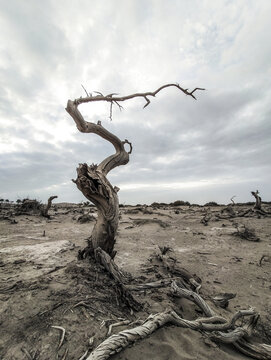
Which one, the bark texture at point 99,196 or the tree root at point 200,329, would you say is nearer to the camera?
the tree root at point 200,329

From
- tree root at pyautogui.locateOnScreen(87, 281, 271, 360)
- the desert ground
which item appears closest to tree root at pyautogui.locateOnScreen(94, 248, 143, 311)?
the desert ground

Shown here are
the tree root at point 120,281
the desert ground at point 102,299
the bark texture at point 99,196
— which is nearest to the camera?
the desert ground at point 102,299

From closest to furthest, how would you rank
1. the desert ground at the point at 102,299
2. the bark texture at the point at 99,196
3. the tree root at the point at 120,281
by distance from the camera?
the desert ground at the point at 102,299 < the tree root at the point at 120,281 < the bark texture at the point at 99,196

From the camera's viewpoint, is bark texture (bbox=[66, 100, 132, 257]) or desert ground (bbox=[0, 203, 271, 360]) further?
bark texture (bbox=[66, 100, 132, 257])

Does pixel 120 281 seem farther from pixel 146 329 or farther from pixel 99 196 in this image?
pixel 99 196

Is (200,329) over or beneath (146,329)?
beneath

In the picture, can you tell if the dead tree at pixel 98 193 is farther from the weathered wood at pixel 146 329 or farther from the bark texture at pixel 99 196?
the weathered wood at pixel 146 329

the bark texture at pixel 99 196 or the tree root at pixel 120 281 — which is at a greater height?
the bark texture at pixel 99 196

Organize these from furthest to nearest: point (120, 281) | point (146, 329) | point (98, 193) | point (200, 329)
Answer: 1. point (98, 193)
2. point (120, 281)
3. point (200, 329)
4. point (146, 329)

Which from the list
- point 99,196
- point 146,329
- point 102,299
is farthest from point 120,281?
point 99,196

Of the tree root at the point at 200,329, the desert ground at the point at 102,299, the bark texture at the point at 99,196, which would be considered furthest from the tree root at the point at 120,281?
the tree root at the point at 200,329

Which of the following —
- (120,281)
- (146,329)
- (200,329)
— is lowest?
(200,329)

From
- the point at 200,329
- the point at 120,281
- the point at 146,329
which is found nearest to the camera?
the point at 146,329

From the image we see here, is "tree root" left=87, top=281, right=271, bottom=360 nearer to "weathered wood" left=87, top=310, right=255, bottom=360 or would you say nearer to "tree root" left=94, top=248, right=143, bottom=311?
"weathered wood" left=87, top=310, right=255, bottom=360
